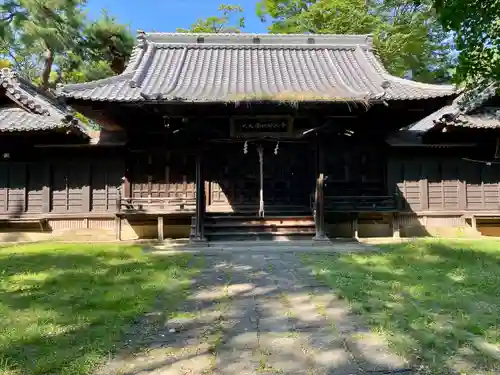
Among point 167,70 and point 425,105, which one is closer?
point 425,105

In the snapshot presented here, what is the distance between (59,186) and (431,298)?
11.9 metres

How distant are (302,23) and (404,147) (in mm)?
15664

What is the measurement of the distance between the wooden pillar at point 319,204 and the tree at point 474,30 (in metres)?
6.40

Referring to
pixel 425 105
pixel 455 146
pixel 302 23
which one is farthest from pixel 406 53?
pixel 425 105

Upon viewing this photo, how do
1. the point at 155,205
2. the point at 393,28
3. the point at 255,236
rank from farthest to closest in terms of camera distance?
the point at 393,28, the point at 155,205, the point at 255,236

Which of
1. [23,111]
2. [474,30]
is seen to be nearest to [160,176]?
[23,111]

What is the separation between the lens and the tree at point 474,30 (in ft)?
13.6

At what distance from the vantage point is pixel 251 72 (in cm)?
1352

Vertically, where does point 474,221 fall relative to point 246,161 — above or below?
below

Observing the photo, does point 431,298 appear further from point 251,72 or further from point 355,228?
point 251,72

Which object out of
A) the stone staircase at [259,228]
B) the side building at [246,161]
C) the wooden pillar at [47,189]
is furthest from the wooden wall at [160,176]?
the wooden pillar at [47,189]

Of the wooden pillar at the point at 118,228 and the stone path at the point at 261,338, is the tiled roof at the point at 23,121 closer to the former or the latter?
the wooden pillar at the point at 118,228

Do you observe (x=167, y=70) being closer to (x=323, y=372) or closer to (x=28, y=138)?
(x=28, y=138)

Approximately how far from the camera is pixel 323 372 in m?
3.37
